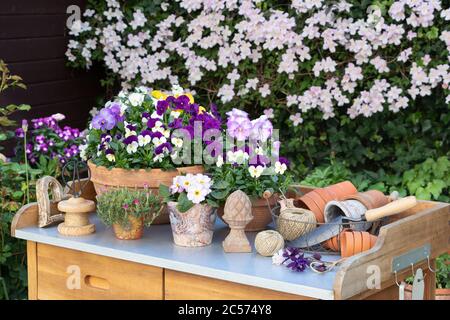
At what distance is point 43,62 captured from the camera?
5086 mm

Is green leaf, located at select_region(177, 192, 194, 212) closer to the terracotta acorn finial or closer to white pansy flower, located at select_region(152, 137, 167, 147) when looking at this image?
the terracotta acorn finial

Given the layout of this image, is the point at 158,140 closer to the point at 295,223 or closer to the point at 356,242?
the point at 295,223

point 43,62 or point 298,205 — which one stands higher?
point 43,62

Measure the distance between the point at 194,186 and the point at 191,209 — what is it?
7 centimetres

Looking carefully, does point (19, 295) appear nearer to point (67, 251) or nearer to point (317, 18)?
point (67, 251)

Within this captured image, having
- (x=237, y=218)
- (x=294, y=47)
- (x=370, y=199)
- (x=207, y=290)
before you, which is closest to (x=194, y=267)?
(x=207, y=290)

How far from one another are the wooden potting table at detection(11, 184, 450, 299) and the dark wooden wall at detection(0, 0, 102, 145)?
7.37 feet

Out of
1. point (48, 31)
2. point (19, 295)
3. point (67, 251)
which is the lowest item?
point (19, 295)

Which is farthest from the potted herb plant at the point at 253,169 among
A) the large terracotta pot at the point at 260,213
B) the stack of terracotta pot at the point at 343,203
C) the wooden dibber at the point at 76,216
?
the wooden dibber at the point at 76,216

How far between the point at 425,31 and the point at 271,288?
107 inches

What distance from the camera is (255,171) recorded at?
101 inches

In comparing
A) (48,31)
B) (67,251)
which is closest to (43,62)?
(48,31)

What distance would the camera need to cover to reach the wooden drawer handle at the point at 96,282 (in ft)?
8.47

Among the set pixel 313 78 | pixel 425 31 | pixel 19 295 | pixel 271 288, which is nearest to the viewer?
pixel 271 288
